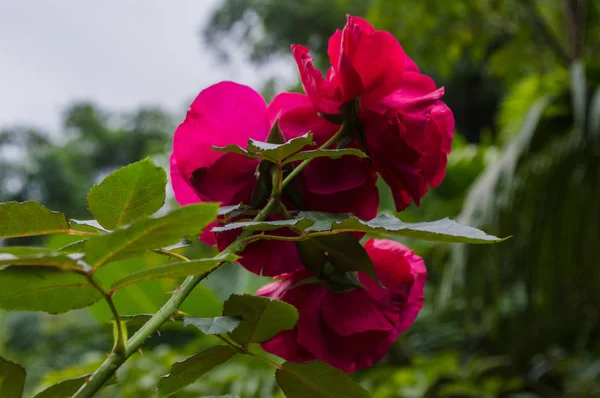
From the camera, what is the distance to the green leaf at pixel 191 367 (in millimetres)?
137

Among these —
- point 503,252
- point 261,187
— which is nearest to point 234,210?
point 261,187

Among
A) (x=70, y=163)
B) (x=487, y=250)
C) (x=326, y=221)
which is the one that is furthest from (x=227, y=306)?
(x=70, y=163)

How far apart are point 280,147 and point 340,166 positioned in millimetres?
36

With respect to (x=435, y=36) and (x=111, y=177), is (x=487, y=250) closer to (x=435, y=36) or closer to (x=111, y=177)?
(x=435, y=36)

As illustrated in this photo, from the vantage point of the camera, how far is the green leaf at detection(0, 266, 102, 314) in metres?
0.12

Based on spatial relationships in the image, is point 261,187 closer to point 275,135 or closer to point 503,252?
point 275,135

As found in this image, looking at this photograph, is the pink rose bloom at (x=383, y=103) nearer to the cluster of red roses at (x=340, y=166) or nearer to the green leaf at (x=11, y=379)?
the cluster of red roses at (x=340, y=166)

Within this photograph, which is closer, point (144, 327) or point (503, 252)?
point (144, 327)

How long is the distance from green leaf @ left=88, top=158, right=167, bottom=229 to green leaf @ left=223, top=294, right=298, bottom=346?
31 mm

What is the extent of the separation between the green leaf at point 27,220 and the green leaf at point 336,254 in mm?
63

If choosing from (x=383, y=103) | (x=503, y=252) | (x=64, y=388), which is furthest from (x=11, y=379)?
(x=503, y=252)

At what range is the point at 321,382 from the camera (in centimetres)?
14

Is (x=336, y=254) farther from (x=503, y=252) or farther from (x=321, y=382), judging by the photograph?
(x=503, y=252)

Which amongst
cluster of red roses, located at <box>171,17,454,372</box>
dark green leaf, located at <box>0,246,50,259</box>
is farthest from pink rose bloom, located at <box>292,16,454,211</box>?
dark green leaf, located at <box>0,246,50,259</box>
